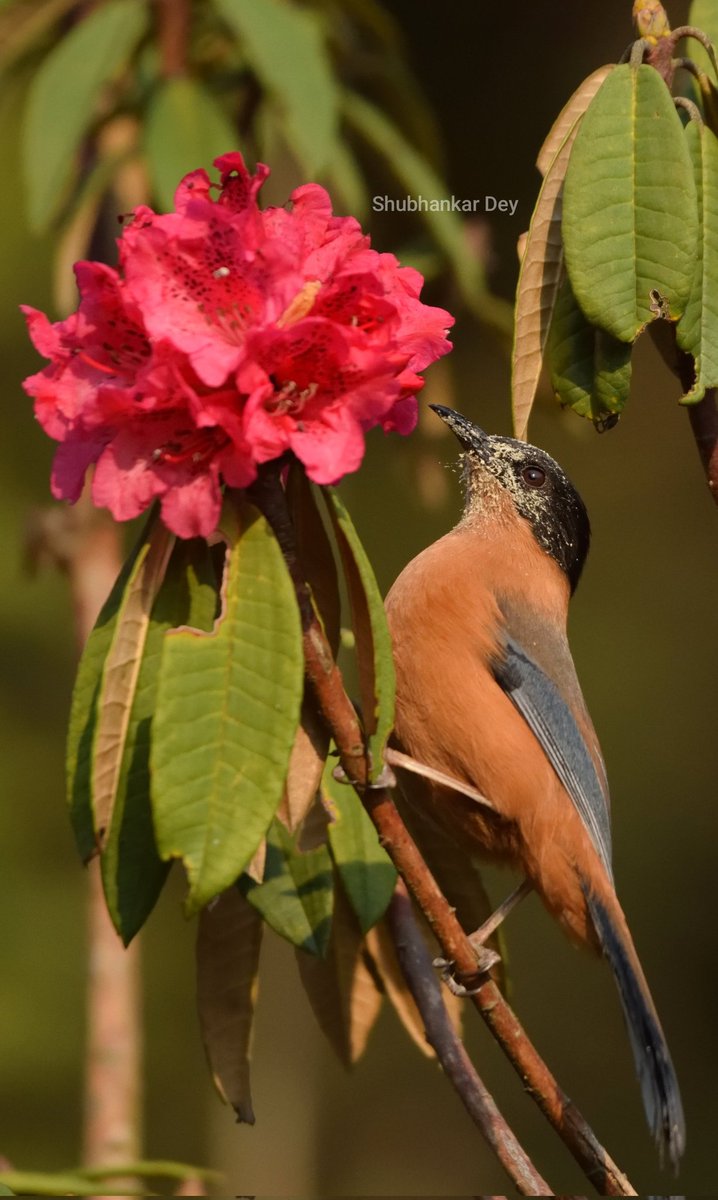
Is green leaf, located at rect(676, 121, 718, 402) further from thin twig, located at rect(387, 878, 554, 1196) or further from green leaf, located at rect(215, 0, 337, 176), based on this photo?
green leaf, located at rect(215, 0, 337, 176)

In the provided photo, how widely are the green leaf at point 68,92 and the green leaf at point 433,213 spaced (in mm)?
610

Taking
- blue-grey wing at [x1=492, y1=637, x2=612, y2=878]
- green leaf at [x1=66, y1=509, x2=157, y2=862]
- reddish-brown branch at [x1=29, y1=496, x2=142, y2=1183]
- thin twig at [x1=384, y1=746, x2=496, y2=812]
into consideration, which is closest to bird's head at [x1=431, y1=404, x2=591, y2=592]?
blue-grey wing at [x1=492, y1=637, x2=612, y2=878]

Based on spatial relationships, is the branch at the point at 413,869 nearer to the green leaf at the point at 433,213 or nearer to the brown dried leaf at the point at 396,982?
the brown dried leaf at the point at 396,982

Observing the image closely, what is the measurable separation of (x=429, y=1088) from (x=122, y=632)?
17.1 ft

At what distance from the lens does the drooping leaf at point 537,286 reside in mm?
1650

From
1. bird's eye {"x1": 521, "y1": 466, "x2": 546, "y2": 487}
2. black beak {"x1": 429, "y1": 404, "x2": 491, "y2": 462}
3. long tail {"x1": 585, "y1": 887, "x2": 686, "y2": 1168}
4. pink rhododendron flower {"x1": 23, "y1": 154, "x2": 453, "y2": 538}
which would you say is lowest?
long tail {"x1": 585, "y1": 887, "x2": 686, "y2": 1168}

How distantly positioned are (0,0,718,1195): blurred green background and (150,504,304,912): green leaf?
2.05 m

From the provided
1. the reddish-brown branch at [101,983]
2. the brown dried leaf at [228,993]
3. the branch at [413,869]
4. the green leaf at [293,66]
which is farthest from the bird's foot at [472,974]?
the green leaf at [293,66]

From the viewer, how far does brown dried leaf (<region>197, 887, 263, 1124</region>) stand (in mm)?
1845

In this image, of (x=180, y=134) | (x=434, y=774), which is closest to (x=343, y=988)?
(x=434, y=774)

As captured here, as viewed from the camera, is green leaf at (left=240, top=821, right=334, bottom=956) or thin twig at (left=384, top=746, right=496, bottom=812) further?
thin twig at (left=384, top=746, right=496, bottom=812)

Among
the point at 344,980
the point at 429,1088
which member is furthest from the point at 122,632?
the point at 429,1088

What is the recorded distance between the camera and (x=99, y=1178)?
147cm

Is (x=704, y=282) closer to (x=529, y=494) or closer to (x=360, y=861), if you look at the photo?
(x=360, y=861)
